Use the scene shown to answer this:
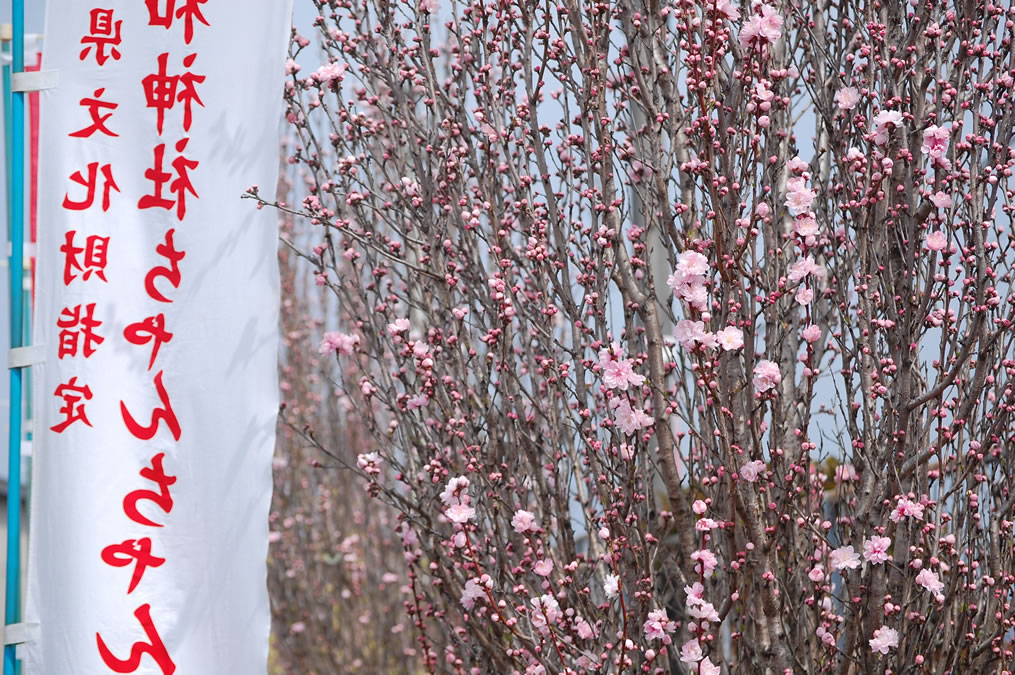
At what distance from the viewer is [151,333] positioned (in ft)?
10.4

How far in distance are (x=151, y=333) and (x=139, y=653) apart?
889mm

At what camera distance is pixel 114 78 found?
327 cm

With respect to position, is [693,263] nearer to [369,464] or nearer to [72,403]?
[369,464]

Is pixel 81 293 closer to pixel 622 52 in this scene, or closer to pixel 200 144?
pixel 200 144

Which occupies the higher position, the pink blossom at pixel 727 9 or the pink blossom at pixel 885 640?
the pink blossom at pixel 727 9

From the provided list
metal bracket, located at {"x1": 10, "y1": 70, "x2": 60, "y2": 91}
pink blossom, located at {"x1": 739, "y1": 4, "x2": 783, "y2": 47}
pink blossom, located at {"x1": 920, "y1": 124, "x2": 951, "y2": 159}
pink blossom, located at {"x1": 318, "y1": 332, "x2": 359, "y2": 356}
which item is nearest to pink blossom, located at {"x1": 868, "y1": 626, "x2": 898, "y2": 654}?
pink blossom, located at {"x1": 920, "y1": 124, "x2": 951, "y2": 159}

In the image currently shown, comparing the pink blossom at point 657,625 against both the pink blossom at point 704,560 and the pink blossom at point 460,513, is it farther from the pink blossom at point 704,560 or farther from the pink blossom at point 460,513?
the pink blossom at point 460,513

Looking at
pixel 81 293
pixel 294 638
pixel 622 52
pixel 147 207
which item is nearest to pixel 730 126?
pixel 622 52

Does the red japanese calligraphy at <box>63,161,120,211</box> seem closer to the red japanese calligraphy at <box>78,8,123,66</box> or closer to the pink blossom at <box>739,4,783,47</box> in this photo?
the red japanese calligraphy at <box>78,8,123,66</box>

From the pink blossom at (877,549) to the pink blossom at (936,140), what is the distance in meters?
1.08

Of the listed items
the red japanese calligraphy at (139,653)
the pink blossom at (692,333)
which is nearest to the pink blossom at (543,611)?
the pink blossom at (692,333)

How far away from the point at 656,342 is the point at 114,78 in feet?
5.95

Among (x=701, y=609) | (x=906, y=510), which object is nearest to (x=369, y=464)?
(x=701, y=609)

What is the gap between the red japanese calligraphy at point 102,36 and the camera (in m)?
3.28
